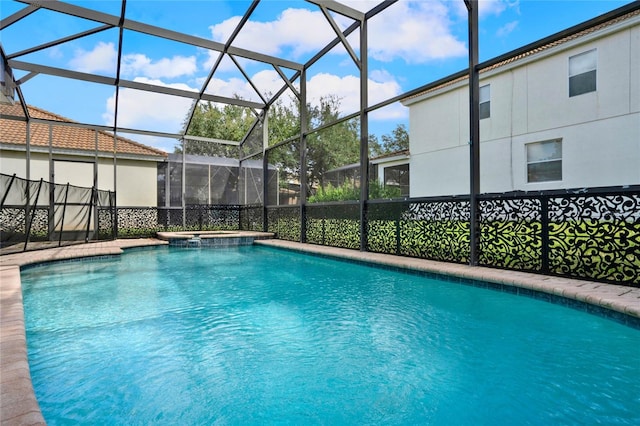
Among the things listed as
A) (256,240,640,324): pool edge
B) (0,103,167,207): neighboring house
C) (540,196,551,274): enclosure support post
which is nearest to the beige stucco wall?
(0,103,167,207): neighboring house

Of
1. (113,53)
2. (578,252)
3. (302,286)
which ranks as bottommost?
(302,286)

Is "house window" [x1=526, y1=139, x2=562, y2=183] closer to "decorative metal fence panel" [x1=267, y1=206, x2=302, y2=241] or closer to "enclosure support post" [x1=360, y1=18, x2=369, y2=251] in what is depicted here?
"enclosure support post" [x1=360, y1=18, x2=369, y2=251]

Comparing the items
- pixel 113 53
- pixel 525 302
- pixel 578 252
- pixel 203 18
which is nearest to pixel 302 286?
pixel 525 302

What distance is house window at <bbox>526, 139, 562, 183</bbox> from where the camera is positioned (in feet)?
24.4

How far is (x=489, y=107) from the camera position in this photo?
8.87m

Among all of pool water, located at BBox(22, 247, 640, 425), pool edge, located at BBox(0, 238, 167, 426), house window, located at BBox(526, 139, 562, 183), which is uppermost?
house window, located at BBox(526, 139, 562, 183)

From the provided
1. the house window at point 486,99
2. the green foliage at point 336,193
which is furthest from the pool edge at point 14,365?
the house window at point 486,99

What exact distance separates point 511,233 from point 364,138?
3.40 metres

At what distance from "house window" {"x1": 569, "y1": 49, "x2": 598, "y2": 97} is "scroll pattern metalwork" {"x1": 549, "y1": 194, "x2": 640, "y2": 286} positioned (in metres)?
4.55

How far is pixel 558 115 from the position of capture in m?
7.61

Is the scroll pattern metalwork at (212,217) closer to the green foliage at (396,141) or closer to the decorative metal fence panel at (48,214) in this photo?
the decorative metal fence panel at (48,214)

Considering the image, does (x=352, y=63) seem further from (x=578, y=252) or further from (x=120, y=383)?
(x=120, y=383)

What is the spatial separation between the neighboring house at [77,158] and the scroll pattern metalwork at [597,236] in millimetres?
10898

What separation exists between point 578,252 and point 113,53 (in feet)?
31.9
